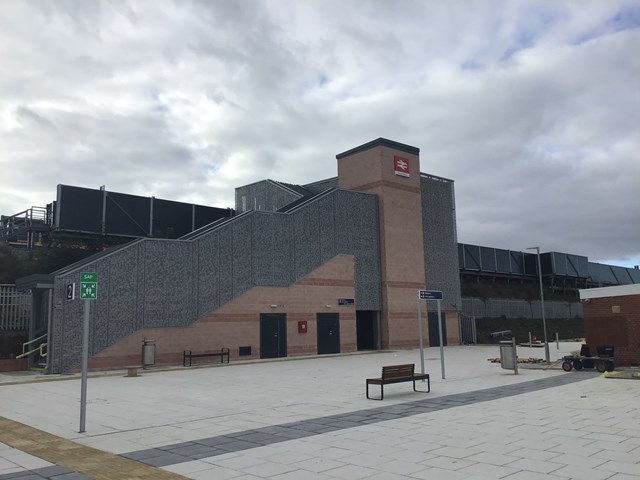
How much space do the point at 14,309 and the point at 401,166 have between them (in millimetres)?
24027

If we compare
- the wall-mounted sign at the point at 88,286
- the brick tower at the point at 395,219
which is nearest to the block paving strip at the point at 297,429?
the wall-mounted sign at the point at 88,286

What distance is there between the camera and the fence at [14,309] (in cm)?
2427

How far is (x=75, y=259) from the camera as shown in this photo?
31.8 metres

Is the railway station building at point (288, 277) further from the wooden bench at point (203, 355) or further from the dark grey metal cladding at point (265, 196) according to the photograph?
the wooden bench at point (203, 355)

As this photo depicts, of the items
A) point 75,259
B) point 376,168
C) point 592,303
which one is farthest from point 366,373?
point 75,259

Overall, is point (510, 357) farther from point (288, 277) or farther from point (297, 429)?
point (288, 277)

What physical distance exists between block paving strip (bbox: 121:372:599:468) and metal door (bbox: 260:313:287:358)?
15.6 metres

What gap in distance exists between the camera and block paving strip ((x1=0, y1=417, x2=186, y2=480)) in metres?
6.99

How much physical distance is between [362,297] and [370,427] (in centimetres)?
2396

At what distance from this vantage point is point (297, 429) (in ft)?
32.5

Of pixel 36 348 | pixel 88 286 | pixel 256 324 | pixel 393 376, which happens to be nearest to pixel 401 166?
pixel 256 324

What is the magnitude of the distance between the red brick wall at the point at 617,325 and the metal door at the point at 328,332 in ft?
47.3

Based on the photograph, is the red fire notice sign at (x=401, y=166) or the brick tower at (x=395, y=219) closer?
the brick tower at (x=395, y=219)

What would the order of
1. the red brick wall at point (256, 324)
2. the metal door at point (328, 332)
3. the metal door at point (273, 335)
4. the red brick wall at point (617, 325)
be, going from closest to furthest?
the red brick wall at point (617, 325)
the red brick wall at point (256, 324)
the metal door at point (273, 335)
the metal door at point (328, 332)
